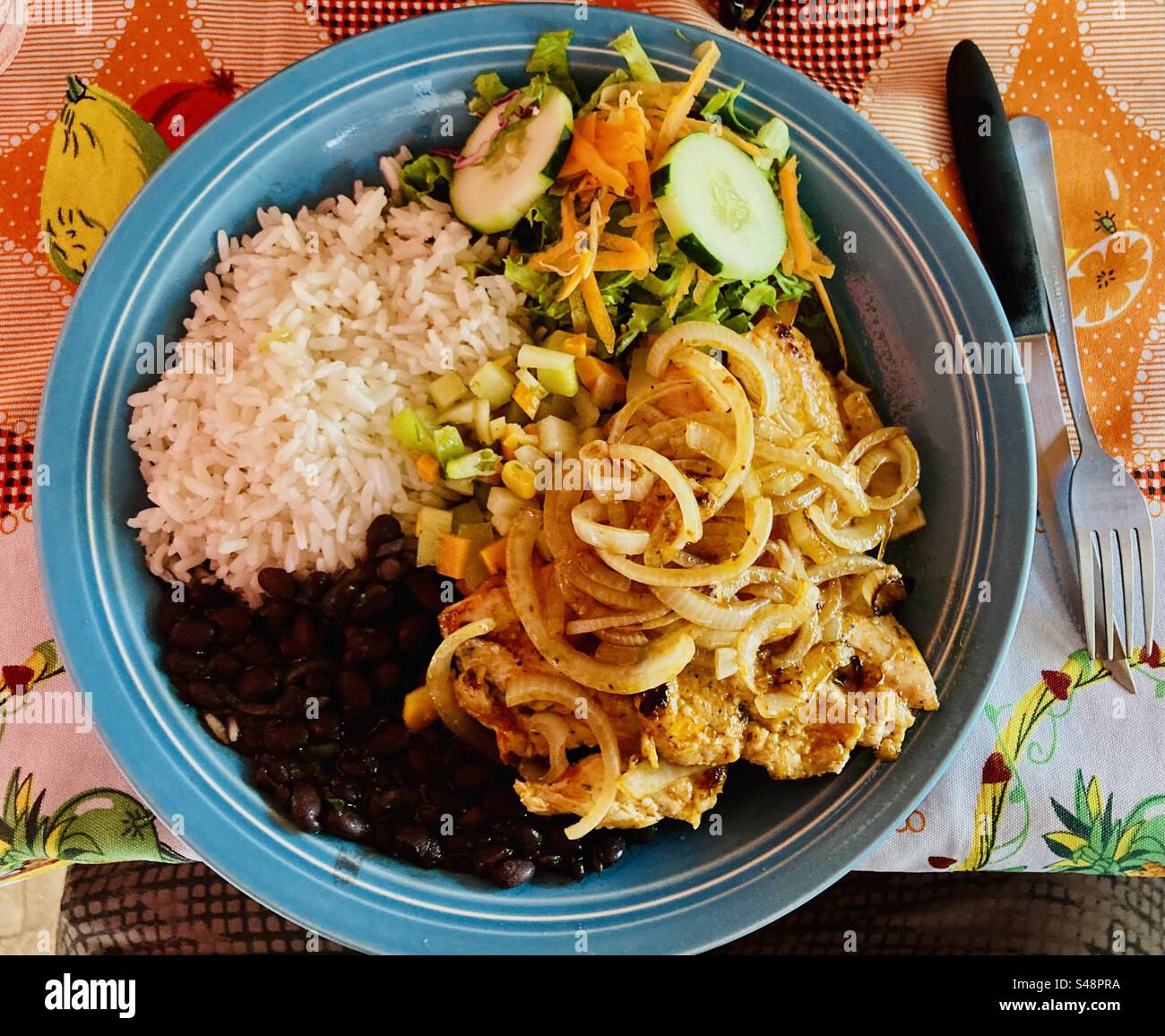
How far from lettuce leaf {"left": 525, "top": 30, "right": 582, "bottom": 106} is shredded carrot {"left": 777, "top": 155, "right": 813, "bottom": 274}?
696mm

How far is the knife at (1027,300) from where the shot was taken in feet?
10.7

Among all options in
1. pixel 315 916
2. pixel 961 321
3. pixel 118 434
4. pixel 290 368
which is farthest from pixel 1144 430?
pixel 118 434

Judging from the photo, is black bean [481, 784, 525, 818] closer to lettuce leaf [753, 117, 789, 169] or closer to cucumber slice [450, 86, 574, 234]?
cucumber slice [450, 86, 574, 234]

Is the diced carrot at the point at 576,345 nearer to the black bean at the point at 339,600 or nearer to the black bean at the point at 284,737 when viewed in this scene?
the black bean at the point at 339,600

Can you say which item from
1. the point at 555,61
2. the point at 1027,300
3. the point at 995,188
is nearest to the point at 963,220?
the point at 995,188

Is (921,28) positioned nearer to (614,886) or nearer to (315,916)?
(614,886)

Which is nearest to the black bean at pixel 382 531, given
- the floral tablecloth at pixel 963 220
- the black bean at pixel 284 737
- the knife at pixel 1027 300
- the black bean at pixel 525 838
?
the black bean at pixel 284 737

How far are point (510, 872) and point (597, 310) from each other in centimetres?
168

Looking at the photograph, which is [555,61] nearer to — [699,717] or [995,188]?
[995,188]

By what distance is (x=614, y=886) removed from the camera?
2832 millimetres

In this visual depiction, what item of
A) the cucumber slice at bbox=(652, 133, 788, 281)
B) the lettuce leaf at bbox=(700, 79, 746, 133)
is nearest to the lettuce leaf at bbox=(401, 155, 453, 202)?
the cucumber slice at bbox=(652, 133, 788, 281)

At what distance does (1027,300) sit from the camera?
3248 millimetres

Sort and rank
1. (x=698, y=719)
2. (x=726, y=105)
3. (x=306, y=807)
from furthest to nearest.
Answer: (x=726, y=105)
(x=306, y=807)
(x=698, y=719)

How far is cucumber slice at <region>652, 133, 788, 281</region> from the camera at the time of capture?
2.75 metres
